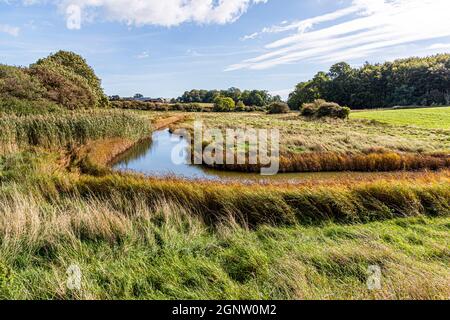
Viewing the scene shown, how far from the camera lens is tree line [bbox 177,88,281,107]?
85250 millimetres

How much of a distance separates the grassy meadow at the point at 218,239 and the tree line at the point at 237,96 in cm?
6922

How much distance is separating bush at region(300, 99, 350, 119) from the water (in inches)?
954

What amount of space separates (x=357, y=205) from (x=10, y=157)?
34.2 ft

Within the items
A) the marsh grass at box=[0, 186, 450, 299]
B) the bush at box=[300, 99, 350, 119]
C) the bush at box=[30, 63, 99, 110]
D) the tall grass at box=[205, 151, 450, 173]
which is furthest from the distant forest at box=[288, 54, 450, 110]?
the marsh grass at box=[0, 186, 450, 299]

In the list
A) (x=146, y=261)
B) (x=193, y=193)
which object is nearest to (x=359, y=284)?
(x=146, y=261)

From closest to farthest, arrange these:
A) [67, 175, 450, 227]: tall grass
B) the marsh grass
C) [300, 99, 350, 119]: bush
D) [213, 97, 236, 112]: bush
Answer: the marsh grass, [67, 175, 450, 227]: tall grass, [300, 99, 350, 119]: bush, [213, 97, 236, 112]: bush

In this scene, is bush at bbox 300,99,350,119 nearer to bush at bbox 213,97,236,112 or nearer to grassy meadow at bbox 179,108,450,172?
grassy meadow at bbox 179,108,450,172

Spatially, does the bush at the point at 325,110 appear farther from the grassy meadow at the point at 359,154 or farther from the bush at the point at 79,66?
the bush at the point at 79,66

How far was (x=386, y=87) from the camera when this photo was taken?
232 feet

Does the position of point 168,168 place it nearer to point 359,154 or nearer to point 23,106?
point 359,154

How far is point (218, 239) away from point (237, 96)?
8700 cm

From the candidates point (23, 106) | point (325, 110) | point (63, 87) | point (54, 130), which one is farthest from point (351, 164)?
point (325, 110)

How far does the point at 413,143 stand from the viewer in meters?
17.8
